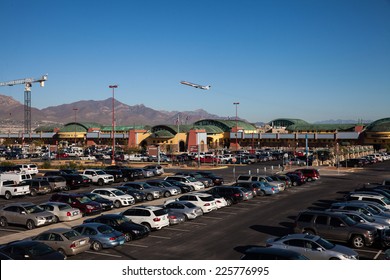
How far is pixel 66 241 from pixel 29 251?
2338 mm

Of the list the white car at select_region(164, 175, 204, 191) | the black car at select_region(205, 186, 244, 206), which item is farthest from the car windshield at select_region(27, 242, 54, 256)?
the white car at select_region(164, 175, 204, 191)

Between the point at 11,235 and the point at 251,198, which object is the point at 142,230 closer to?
the point at 11,235

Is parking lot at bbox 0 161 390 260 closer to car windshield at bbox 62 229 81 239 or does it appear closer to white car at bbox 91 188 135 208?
car windshield at bbox 62 229 81 239

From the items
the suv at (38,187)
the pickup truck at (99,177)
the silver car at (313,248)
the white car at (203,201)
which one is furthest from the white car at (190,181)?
the silver car at (313,248)

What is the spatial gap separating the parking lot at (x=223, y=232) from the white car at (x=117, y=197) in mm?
2159

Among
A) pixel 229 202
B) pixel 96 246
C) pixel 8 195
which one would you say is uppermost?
pixel 8 195

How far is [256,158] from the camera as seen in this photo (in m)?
71.4

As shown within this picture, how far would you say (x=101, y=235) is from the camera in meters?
17.8

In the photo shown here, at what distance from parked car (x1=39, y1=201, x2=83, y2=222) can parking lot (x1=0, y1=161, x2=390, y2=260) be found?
45 cm

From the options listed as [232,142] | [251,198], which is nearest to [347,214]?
[251,198]

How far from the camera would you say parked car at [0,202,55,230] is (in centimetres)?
2209

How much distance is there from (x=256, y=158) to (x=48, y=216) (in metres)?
51.9

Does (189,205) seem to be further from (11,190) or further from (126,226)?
(11,190)

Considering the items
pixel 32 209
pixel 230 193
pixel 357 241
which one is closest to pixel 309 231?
pixel 357 241
